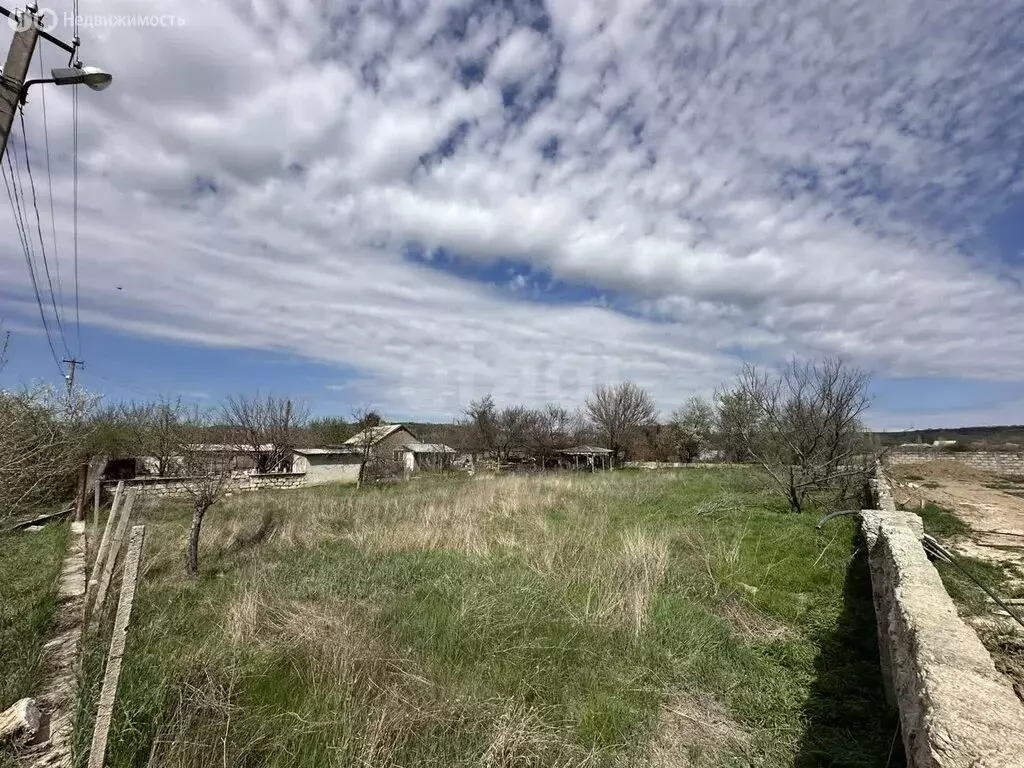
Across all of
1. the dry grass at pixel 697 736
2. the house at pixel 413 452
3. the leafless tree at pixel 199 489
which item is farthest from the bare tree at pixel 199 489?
the house at pixel 413 452

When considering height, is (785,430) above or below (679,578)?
above

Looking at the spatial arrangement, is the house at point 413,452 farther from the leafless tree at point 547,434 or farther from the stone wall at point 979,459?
the stone wall at point 979,459

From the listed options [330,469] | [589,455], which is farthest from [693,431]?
[330,469]

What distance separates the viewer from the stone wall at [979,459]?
2475 centimetres

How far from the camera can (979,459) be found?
2566 centimetres

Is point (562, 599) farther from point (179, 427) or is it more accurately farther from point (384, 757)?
point (179, 427)

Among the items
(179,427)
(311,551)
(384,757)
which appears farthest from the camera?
(179,427)

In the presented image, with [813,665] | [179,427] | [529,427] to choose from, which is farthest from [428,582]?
[529,427]

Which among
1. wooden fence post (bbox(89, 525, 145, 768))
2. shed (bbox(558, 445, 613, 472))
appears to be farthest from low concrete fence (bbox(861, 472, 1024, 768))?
shed (bbox(558, 445, 613, 472))

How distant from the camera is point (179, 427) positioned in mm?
22875

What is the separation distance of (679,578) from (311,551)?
592 cm

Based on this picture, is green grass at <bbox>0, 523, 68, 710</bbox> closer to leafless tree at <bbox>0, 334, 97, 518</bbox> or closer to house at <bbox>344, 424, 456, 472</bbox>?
leafless tree at <bbox>0, 334, 97, 518</bbox>

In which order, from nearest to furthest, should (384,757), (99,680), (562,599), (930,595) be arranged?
1. (384,757)
2. (930,595)
3. (99,680)
4. (562,599)

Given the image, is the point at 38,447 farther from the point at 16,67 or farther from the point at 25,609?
the point at 16,67
